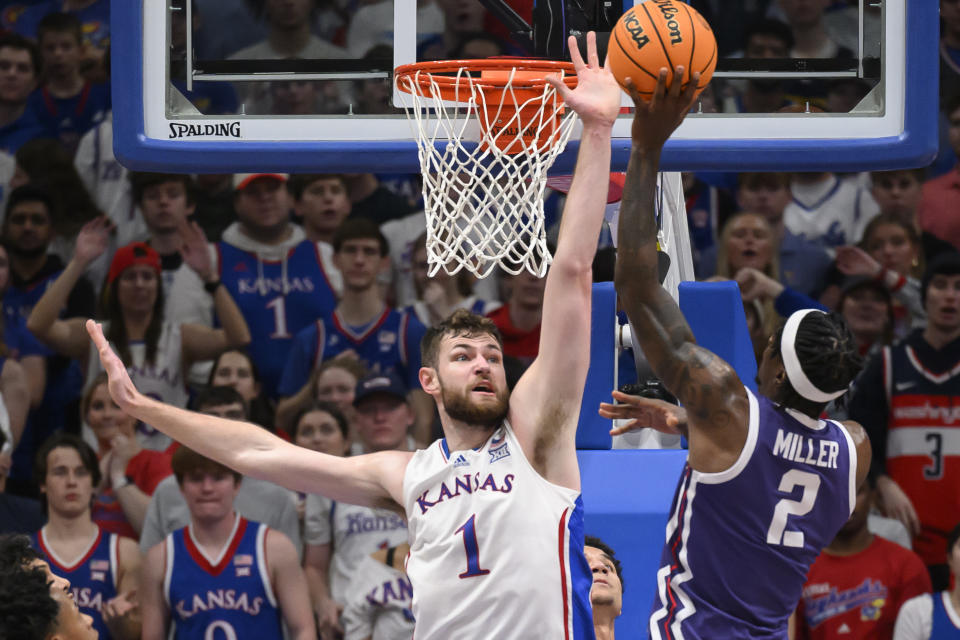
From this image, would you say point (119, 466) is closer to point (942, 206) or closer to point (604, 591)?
point (604, 591)

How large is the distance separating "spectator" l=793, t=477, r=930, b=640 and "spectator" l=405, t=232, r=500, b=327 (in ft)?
7.43

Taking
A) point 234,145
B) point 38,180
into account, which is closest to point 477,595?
point 234,145

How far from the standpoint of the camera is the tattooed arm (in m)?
3.28

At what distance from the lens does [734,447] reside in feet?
10.8

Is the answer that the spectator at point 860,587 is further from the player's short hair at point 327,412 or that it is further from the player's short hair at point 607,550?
the player's short hair at point 327,412

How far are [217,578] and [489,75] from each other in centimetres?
323

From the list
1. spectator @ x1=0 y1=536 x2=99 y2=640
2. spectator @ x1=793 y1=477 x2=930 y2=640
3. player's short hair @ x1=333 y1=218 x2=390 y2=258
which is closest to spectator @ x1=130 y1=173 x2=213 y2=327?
player's short hair @ x1=333 y1=218 x2=390 y2=258

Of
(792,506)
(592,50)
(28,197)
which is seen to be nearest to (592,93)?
(592,50)

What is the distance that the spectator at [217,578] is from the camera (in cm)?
627

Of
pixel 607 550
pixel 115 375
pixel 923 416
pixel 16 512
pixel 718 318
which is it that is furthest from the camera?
pixel 923 416

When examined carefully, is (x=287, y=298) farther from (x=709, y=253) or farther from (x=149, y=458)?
(x=709, y=253)

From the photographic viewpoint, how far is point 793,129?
4.44 m

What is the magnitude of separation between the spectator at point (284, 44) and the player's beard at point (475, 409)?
391 cm

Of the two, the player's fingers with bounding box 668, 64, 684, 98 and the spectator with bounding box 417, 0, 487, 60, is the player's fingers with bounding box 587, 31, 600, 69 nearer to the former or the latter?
the player's fingers with bounding box 668, 64, 684, 98
